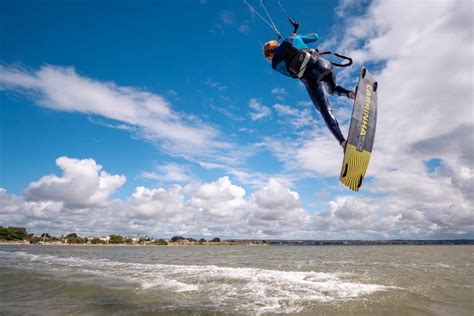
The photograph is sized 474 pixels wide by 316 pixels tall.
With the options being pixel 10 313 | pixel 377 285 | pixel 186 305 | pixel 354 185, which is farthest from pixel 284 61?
pixel 377 285

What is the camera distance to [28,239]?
6378 inches

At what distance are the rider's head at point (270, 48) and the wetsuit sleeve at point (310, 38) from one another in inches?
26.6

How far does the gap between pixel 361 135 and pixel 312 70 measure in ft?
5.91

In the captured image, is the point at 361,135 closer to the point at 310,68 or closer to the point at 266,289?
the point at 310,68

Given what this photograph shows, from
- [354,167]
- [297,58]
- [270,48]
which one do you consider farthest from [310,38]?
[354,167]

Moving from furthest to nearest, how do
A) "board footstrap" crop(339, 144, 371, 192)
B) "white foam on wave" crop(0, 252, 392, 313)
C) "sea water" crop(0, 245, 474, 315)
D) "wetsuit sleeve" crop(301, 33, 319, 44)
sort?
"white foam on wave" crop(0, 252, 392, 313) → "sea water" crop(0, 245, 474, 315) → "wetsuit sleeve" crop(301, 33, 319, 44) → "board footstrap" crop(339, 144, 371, 192)

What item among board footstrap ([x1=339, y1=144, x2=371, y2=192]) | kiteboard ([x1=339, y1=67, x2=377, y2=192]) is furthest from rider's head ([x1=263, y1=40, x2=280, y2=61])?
board footstrap ([x1=339, y1=144, x2=371, y2=192])

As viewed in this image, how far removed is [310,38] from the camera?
741cm

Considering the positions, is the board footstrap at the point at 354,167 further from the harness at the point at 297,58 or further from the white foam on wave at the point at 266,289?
the white foam on wave at the point at 266,289

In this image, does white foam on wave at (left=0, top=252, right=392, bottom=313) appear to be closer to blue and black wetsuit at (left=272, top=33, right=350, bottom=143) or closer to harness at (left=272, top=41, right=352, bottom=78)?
blue and black wetsuit at (left=272, top=33, right=350, bottom=143)

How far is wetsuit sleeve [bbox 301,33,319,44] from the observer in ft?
24.2

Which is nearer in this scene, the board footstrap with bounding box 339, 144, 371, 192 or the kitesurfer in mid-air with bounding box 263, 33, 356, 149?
the board footstrap with bounding box 339, 144, 371, 192

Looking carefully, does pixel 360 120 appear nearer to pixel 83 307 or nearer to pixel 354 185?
pixel 354 185

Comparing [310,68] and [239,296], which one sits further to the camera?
[239,296]
